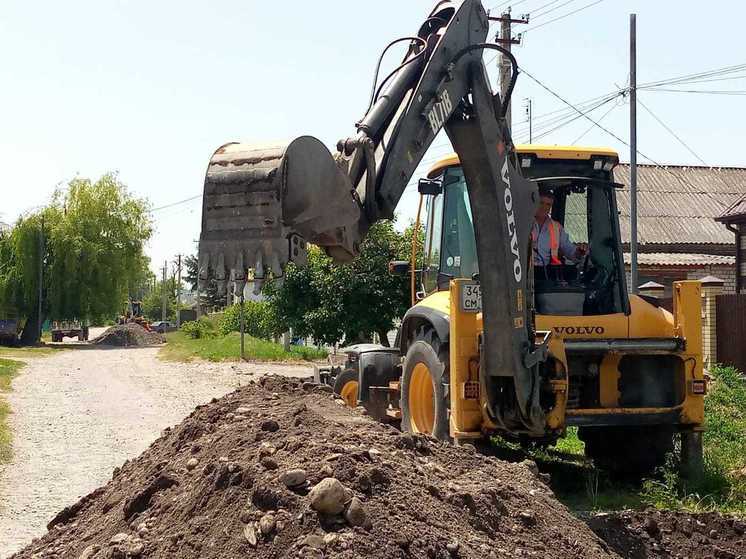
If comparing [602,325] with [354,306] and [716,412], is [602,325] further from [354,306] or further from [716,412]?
[354,306]

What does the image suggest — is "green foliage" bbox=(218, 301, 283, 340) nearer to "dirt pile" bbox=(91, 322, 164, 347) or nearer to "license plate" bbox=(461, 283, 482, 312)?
"dirt pile" bbox=(91, 322, 164, 347)

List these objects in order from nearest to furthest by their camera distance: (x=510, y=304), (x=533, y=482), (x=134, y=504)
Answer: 1. (x=134, y=504)
2. (x=533, y=482)
3. (x=510, y=304)

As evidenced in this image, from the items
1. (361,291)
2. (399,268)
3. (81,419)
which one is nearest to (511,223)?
(399,268)

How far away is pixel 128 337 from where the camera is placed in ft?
162

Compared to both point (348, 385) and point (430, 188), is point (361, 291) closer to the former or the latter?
point (348, 385)

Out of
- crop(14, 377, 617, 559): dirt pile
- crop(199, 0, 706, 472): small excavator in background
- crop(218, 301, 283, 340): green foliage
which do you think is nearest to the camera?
crop(14, 377, 617, 559): dirt pile

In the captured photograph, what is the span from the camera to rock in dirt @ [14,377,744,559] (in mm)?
4148

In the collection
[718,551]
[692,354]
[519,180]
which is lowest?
[718,551]

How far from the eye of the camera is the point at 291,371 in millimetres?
25641

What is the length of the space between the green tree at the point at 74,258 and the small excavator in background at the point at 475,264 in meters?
40.8

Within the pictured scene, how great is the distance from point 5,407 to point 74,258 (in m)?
32.3

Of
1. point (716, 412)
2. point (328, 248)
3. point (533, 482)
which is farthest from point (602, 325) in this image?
point (716, 412)

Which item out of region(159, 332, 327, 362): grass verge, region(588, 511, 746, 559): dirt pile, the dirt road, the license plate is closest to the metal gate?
the dirt road

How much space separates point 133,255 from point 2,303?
278 inches
